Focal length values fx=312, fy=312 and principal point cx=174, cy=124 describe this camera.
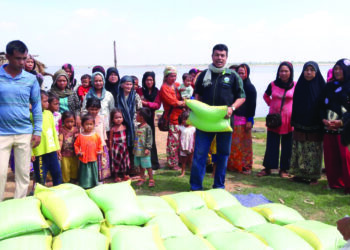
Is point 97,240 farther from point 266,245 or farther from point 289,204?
point 289,204

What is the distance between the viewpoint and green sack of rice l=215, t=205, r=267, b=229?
2.68 meters

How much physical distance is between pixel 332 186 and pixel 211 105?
7.54 ft

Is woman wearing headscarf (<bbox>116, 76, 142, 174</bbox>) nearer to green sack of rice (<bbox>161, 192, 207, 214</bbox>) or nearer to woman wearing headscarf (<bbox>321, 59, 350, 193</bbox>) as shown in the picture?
green sack of rice (<bbox>161, 192, 207, 214</bbox>)

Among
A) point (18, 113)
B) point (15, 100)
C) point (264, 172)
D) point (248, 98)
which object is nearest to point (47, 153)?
point (18, 113)

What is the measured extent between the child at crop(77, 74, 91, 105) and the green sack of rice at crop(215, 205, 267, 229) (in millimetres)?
3141

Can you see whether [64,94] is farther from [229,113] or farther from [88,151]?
[229,113]

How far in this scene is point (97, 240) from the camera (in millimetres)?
2135

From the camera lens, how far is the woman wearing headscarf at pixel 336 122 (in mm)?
4383

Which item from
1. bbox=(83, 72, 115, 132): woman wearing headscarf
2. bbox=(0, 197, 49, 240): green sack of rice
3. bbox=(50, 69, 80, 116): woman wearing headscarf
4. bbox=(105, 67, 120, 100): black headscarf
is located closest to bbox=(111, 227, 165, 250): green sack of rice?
bbox=(0, 197, 49, 240): green sack of rice

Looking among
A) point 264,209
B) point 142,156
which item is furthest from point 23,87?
point 264,209

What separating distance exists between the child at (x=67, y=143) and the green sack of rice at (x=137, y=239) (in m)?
2.45

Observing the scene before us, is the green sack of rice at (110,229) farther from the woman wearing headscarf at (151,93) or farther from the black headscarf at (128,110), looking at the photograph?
the woman wearing headscarf at (151,93)

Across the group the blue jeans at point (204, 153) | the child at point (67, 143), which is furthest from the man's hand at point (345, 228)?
the child at point (67, 143)

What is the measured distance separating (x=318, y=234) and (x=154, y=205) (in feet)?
4.57
